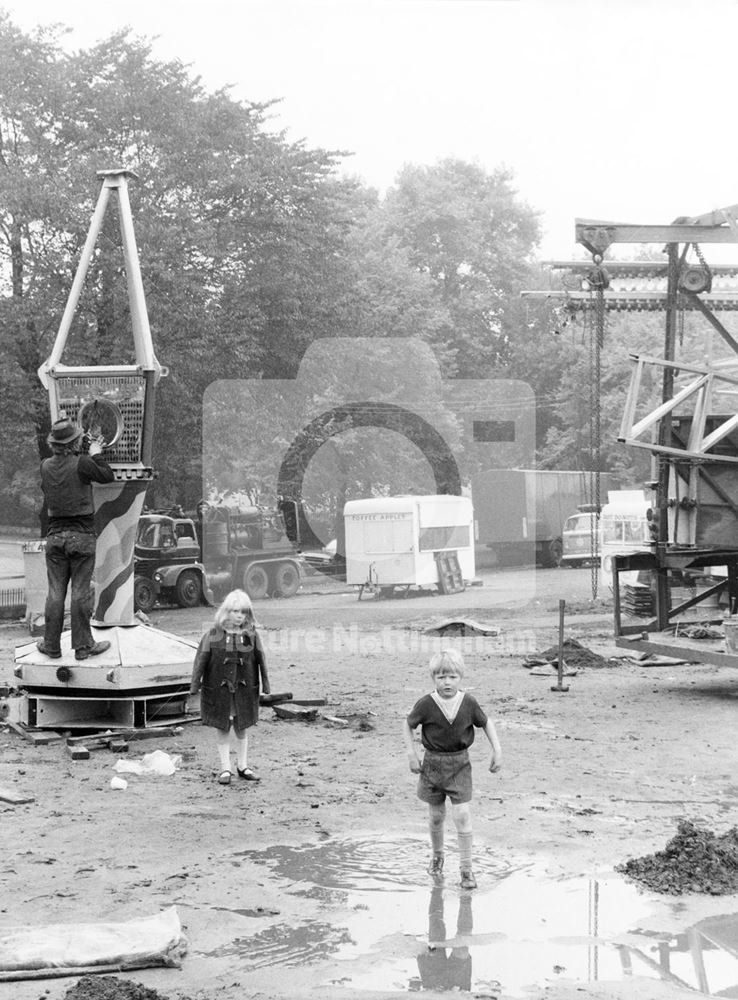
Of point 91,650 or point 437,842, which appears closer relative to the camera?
point 437,842

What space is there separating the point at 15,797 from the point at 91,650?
2520 millimetres

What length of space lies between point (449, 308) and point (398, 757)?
46030 mm

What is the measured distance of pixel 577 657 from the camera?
58.1 feet

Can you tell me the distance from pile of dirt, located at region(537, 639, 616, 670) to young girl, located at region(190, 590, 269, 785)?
25.8 feet

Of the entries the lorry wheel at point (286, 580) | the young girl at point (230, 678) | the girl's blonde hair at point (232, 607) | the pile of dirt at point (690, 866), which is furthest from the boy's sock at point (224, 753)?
the lorry wheel at point (286, 580)

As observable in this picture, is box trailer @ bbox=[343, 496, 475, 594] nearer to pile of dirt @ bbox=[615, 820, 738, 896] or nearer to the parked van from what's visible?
the parked van

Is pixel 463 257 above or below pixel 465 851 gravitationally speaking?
above

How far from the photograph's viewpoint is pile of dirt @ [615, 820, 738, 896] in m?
7.02

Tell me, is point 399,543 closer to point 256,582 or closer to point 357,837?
point 256,582

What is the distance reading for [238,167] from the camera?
30125mm

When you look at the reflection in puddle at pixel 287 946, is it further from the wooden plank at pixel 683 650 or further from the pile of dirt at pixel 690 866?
the wooden plank at pixel 683 650

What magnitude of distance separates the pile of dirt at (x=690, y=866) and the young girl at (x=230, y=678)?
140 inches

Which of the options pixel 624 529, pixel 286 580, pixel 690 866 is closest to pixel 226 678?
pixel 690 866

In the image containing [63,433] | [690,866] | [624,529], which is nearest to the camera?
[690,866]
